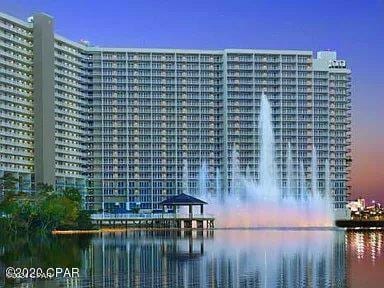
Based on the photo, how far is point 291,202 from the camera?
144m

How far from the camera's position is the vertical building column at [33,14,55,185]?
16862 centimetres

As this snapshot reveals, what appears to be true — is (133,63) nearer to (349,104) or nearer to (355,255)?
(349,104)

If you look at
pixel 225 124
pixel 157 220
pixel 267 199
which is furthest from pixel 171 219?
pixel 225 124

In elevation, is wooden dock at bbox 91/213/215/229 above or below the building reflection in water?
below

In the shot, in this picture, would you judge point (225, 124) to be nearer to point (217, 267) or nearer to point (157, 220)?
point (157, 220)

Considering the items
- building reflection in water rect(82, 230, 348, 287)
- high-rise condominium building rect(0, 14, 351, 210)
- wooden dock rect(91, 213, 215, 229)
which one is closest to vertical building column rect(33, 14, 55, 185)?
high-rise condominium building rect(0, 14, 351, 210)

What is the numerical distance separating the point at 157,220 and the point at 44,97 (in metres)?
36.6

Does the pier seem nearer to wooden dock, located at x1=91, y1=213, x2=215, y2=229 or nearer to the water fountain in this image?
wooden dock, located at x1=91, y1=213, x2=215, y2=229

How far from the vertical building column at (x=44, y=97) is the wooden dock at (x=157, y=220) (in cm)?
1718

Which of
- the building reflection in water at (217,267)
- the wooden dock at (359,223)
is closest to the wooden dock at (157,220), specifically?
the wooden dock at (359,223)

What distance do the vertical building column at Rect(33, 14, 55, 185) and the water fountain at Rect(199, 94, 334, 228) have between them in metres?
34.4

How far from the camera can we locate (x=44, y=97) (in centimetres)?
17012

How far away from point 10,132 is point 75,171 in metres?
21.8

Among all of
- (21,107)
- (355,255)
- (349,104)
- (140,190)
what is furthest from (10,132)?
(355,255)
